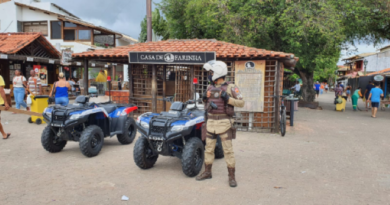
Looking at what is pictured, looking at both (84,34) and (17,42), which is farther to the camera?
(84,34)

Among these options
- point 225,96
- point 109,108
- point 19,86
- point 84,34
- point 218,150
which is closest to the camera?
point 225,96

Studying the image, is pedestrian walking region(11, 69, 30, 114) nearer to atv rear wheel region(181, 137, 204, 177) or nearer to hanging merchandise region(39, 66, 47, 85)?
hanging merchandise region(39, 66, 47, 85)

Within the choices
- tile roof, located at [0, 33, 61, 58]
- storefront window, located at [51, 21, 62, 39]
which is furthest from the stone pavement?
storefront window, located at [51, 21, 62, 39]

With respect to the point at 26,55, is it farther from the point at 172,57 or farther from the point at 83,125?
the point at 83,125

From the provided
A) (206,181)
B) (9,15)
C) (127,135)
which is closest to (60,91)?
(127,135)

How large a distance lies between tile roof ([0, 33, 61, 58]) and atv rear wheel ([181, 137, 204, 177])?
14.4 m

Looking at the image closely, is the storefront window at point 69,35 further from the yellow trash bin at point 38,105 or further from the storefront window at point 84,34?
the yellow trash bin at point 38,105

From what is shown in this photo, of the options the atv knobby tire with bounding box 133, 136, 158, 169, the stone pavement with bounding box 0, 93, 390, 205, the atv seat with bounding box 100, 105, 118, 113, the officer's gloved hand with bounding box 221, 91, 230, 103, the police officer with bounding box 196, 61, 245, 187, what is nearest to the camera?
the stone pavement with bounding box 0, 93, 390, 205

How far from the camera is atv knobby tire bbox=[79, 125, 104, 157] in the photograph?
593 cm

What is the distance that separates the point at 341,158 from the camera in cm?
646

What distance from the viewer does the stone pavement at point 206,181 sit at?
4.18 m

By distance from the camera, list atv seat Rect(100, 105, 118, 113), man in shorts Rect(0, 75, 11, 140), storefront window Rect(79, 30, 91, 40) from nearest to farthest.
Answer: atv seat Rect(100, 105, 118, 113)
man in shorts Rect(0, 75, 11, 140)
storefront window Rect(79, 30, 91, 40)

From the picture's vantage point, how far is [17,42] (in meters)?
17.3

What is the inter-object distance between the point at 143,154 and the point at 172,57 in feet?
17.4
